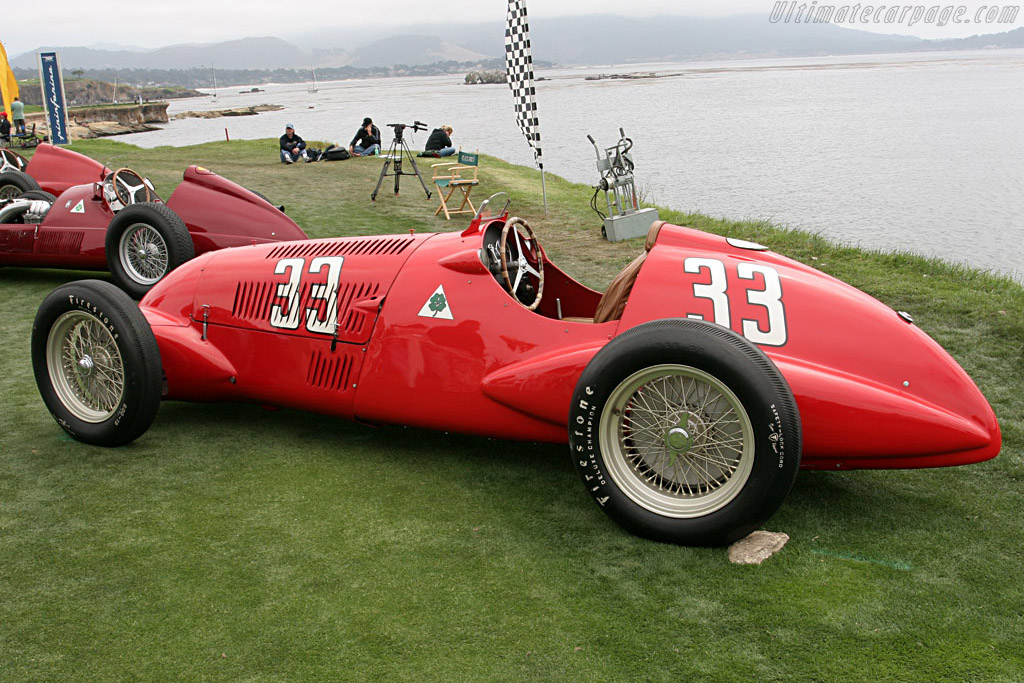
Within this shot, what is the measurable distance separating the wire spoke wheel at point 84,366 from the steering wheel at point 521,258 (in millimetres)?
2383

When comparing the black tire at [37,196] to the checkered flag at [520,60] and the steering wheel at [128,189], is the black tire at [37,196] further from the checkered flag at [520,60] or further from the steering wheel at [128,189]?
the checkered flag at [520,60]

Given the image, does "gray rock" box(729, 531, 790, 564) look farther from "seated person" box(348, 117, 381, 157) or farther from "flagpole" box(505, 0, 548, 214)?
"seated person" box(348, 117, 381, 157)

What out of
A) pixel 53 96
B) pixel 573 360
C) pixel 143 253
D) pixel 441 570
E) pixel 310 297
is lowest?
pixel 441 570

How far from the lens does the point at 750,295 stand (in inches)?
157

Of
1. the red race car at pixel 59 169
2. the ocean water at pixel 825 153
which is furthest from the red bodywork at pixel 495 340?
the ocean water at pixel 825 153

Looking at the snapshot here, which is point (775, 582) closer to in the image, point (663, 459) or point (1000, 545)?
point (663, 459)

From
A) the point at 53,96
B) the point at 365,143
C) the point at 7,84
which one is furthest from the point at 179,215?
the point at 7,84

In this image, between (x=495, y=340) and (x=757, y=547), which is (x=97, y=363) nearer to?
(x=495, y=340)

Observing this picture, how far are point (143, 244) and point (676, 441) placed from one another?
6763 millimetres

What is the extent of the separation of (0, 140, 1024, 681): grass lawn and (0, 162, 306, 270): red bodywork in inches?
153

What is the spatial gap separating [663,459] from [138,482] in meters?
2.82

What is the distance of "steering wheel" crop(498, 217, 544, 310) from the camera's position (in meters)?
4.86

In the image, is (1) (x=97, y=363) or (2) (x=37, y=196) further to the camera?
(2) (x=37, y=196)

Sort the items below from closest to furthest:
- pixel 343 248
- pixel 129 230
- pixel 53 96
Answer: pixel 343 248, pixel 129 230, pixel 53 96
